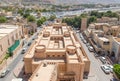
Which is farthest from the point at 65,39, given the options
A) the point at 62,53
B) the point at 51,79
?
the point at 51,79

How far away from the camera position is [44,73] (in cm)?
3319

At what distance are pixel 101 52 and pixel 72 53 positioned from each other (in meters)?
23.6

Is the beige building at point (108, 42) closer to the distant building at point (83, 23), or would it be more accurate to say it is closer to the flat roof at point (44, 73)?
the distant building at point (83, 23)

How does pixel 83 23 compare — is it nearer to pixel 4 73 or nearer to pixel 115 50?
pixel 115 50

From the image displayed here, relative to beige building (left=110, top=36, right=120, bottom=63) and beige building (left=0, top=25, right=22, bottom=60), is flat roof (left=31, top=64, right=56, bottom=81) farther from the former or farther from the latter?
beige building (left=110, top=36, right=120, bottom=63)

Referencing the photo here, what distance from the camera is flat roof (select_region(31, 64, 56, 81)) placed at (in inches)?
1215

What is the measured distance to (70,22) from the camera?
114 metres

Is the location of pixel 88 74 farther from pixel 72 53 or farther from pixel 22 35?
pixel 22 35

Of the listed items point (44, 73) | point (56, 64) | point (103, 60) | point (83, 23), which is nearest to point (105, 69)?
point (103, 60)

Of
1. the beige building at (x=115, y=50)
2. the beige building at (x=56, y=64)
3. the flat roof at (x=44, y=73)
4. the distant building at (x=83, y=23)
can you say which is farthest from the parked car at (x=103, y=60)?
the distant building at (x=83, y=23)

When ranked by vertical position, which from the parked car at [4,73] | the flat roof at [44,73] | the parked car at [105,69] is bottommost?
the parked car at [105,69]

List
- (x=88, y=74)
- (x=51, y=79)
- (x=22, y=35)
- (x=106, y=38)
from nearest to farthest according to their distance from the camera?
(x=51, y=79) → (x=88, y=74) → (x=106, y=38) → (x=22, y=35)

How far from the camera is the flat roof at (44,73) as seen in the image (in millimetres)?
30864

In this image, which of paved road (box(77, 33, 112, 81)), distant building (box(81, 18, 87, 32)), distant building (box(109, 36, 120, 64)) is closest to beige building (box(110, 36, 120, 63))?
distant building (box(109, 36, 120, 64))
